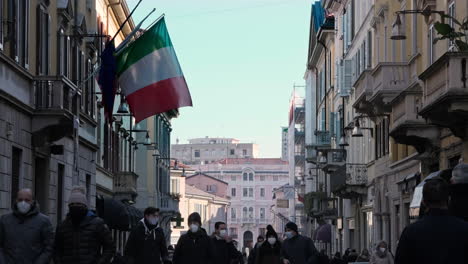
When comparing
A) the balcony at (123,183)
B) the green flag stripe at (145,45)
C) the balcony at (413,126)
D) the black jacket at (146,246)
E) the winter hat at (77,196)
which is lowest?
the black jacket at (146,246)

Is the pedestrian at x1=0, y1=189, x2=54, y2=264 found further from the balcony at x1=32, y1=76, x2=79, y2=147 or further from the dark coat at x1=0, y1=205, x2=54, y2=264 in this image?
the balcony at x1=32, y1=76, x2=79, y2=147

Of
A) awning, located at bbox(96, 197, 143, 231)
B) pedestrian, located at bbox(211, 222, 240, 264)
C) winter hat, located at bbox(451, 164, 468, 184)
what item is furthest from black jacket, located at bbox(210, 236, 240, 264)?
winter hat, located at bbox(451, 164, 468, 184)

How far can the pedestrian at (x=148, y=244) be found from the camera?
808 inches

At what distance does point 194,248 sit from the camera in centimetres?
2136

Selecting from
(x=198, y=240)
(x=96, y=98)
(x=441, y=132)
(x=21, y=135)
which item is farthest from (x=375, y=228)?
(x=198, y=240)

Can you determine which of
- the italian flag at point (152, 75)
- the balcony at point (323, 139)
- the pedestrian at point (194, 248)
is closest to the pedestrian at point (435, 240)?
the pedestrian at point (194, 248)

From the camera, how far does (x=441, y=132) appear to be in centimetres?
3275

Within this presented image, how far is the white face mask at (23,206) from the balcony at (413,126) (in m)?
19.3

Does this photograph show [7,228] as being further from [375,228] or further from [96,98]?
[375,228]

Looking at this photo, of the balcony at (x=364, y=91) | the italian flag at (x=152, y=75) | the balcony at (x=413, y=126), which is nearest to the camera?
the italian flag at (x=152, y=75)

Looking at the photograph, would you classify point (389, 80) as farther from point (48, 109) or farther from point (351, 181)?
point (351, 181)

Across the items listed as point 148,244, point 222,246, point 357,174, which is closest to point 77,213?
point 148,244

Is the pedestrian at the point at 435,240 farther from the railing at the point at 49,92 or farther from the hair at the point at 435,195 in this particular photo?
the railing at the point at 49,92

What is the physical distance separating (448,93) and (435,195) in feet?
52.5
